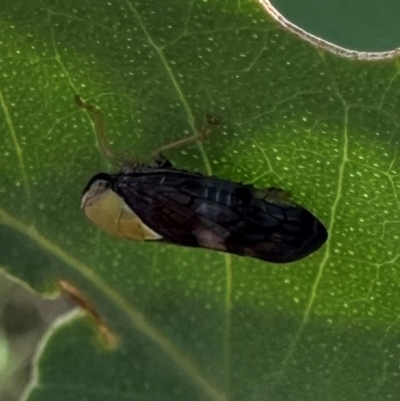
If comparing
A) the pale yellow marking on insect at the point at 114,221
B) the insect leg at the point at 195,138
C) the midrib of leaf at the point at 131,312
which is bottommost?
the midrib of leaf at the point at 131,312

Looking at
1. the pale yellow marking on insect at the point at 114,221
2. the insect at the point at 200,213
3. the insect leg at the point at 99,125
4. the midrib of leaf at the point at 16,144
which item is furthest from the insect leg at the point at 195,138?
the midrib of leaf at the point at 16,144

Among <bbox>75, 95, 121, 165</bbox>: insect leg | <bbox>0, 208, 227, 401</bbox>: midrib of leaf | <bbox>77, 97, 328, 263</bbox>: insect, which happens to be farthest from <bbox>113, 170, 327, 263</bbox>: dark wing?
<bbox>0, 208, 227, 401</bbox>: midrib of leaf

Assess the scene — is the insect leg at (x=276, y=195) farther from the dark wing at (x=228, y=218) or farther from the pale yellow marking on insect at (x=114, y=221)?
the pale yellow marking on insect at (x=114, y=221)

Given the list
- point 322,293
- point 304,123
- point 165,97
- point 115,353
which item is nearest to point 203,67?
point 165,97

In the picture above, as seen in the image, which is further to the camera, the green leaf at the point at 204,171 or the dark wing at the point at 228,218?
the dark wing at the point at 228,218

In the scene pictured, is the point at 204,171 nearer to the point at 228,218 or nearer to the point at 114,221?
the point at 228,218

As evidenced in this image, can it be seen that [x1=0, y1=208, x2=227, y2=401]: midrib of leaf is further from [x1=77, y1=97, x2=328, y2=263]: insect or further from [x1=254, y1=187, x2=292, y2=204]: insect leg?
[x1=254, y1=187, x2=292, y2=204]: insect leg
